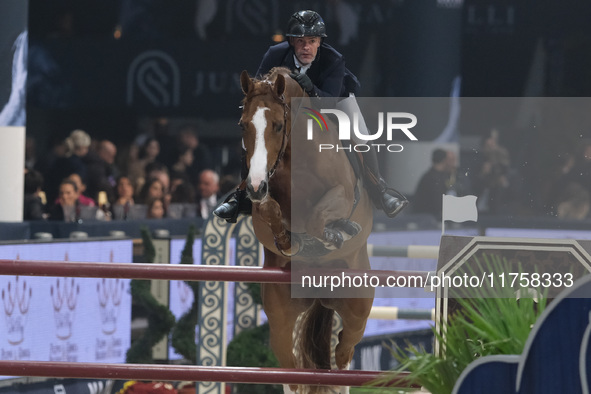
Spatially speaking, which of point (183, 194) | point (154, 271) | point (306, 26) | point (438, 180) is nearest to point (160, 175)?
point (183, 194)

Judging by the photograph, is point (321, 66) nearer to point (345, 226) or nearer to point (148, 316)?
point (345, 226)

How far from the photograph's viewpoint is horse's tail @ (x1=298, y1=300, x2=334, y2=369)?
431 cm

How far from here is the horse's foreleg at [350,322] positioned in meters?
4.20

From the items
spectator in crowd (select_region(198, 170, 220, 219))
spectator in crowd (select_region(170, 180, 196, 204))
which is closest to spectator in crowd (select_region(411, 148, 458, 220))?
spectator in crowd (select_region(198, 170, 220, 219))

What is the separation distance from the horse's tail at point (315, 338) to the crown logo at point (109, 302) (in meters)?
1.79

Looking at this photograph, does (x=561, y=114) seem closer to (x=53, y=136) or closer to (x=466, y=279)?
(x=53, y=136)

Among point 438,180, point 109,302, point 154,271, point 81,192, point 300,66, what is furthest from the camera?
point 438,180

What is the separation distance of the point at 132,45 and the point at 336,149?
9.40 metres

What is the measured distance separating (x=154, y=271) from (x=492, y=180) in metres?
7.09

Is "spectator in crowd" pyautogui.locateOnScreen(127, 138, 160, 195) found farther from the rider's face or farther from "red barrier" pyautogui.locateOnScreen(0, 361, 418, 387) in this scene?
"red barrier" pyautogui.locateOnScreen(0, 361, 418, 387)

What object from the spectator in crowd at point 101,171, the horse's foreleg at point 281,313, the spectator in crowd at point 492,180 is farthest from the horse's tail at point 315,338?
the spectator in crowd at point 492,180

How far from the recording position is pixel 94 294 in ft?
18.6

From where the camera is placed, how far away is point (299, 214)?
3.88 meters

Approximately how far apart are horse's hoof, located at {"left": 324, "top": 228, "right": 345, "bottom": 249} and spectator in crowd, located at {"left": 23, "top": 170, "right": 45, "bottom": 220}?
4.20 m
